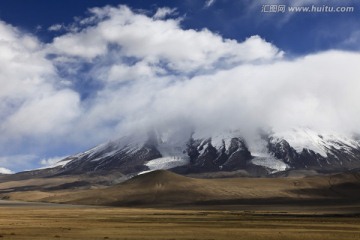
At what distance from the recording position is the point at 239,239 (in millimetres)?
48719

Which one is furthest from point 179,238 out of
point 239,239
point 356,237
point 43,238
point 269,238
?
point 356,237

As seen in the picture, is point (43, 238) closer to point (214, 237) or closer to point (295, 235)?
point (214, 237)

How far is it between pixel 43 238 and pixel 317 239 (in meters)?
26.3

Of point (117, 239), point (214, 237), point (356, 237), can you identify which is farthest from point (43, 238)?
point (356, 237)

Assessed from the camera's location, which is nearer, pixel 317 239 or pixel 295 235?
pixel 317 239

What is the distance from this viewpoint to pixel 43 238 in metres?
48.9

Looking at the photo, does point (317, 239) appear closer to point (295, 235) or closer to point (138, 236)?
point (295, 235)

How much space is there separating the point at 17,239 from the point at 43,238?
2.63m

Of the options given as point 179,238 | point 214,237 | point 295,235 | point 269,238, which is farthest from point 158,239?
point 295,235

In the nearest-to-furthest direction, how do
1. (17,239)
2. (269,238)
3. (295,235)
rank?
(17,239), (269,238), (295,235)

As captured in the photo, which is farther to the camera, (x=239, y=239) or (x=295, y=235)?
(x=295, y=235)

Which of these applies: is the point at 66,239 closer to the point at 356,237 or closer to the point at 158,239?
the point at 158,239

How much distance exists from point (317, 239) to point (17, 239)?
28297 millimetres

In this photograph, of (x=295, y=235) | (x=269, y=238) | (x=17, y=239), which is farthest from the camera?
(x=295, y=235)
